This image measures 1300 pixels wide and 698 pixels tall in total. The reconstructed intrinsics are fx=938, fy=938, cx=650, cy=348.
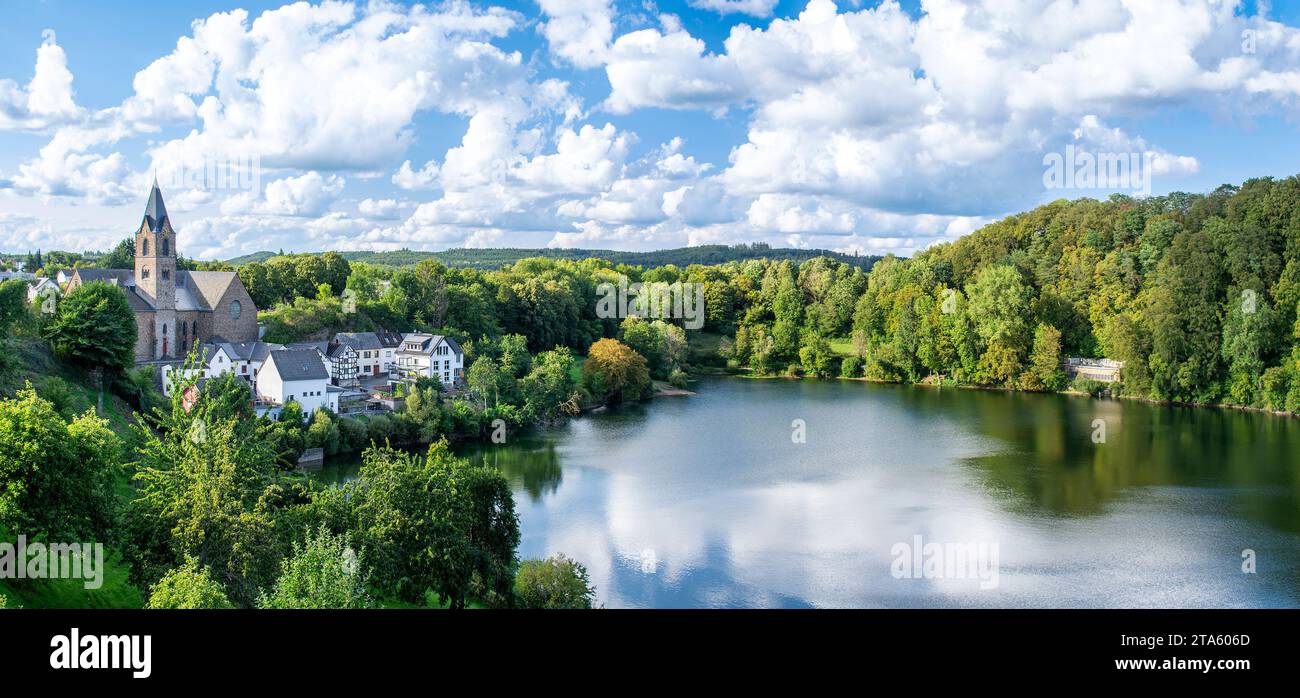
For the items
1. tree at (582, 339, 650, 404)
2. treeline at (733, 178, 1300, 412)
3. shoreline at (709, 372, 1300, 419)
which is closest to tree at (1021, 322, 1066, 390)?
treeline at (733, 178, 1300, 412)

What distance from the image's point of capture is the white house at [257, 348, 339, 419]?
2916 cm

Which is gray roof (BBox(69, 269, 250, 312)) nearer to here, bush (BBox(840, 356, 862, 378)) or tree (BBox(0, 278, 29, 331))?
tree (BBox(0, 278, 29, 331))

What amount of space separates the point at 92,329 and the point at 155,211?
11263 mm

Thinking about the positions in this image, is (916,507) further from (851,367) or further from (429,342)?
(851,367)

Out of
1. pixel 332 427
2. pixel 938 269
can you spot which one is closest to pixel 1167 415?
pixel 938 269

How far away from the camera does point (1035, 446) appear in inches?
1196

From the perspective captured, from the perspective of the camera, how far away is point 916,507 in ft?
73.5

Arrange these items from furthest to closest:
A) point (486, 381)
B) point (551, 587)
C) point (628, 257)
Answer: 1. point (628, 257)
2. point (486, 381)
3. point (551, 587)

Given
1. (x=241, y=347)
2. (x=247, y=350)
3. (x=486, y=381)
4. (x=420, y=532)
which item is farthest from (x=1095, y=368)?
(x=420, y=532)

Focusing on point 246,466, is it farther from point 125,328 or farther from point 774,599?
point 125,328

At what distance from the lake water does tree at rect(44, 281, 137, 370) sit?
647 centimetres

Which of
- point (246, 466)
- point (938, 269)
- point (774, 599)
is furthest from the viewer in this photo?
point (938, 269)

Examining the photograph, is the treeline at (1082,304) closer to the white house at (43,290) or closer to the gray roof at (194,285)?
the gray roof at (194,285)
